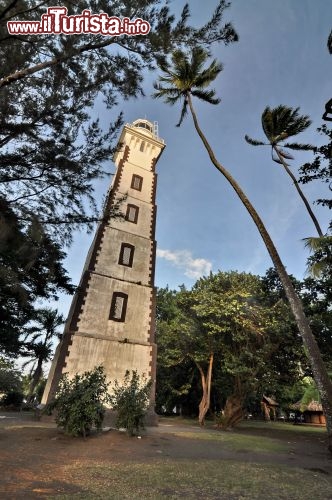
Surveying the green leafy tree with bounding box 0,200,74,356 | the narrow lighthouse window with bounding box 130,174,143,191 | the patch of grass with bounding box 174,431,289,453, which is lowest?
the patch of grass with bounding box 174,431,289,453

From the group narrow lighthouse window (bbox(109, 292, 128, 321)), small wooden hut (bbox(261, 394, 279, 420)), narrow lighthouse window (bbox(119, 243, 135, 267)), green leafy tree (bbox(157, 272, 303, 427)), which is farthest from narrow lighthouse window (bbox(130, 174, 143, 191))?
small wooden hut (bbox(261, 394, 279, 420))

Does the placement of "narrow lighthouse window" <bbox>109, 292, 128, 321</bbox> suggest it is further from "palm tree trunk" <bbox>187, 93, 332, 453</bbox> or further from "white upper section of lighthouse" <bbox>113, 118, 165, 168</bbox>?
"white upper section of lighthouse" <bbox>113, 118, 165, 168</bbox>

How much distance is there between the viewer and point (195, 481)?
536 centimetres

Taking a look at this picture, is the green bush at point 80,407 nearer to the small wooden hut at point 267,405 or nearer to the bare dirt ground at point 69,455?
the bare dirt ground at point 69,455

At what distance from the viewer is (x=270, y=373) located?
61.1ft

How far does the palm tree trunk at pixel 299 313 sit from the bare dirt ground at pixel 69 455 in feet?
5.72

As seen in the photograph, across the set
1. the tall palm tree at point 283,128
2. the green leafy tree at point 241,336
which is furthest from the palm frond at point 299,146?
the green leafy tree at point 241,336

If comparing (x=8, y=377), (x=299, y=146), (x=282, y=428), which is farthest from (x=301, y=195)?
(x=8, y=377)

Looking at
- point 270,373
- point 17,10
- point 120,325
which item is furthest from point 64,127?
point 270,373

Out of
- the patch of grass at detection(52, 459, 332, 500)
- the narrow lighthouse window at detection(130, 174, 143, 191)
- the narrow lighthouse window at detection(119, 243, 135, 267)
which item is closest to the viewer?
the patch of grass at detection(52, 459, 332, 500)

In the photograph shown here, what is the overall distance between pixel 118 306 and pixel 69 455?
1059 cm

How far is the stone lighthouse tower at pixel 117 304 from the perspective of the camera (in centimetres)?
1540

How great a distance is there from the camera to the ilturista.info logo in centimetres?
784

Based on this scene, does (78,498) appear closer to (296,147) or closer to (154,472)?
(154,472)
